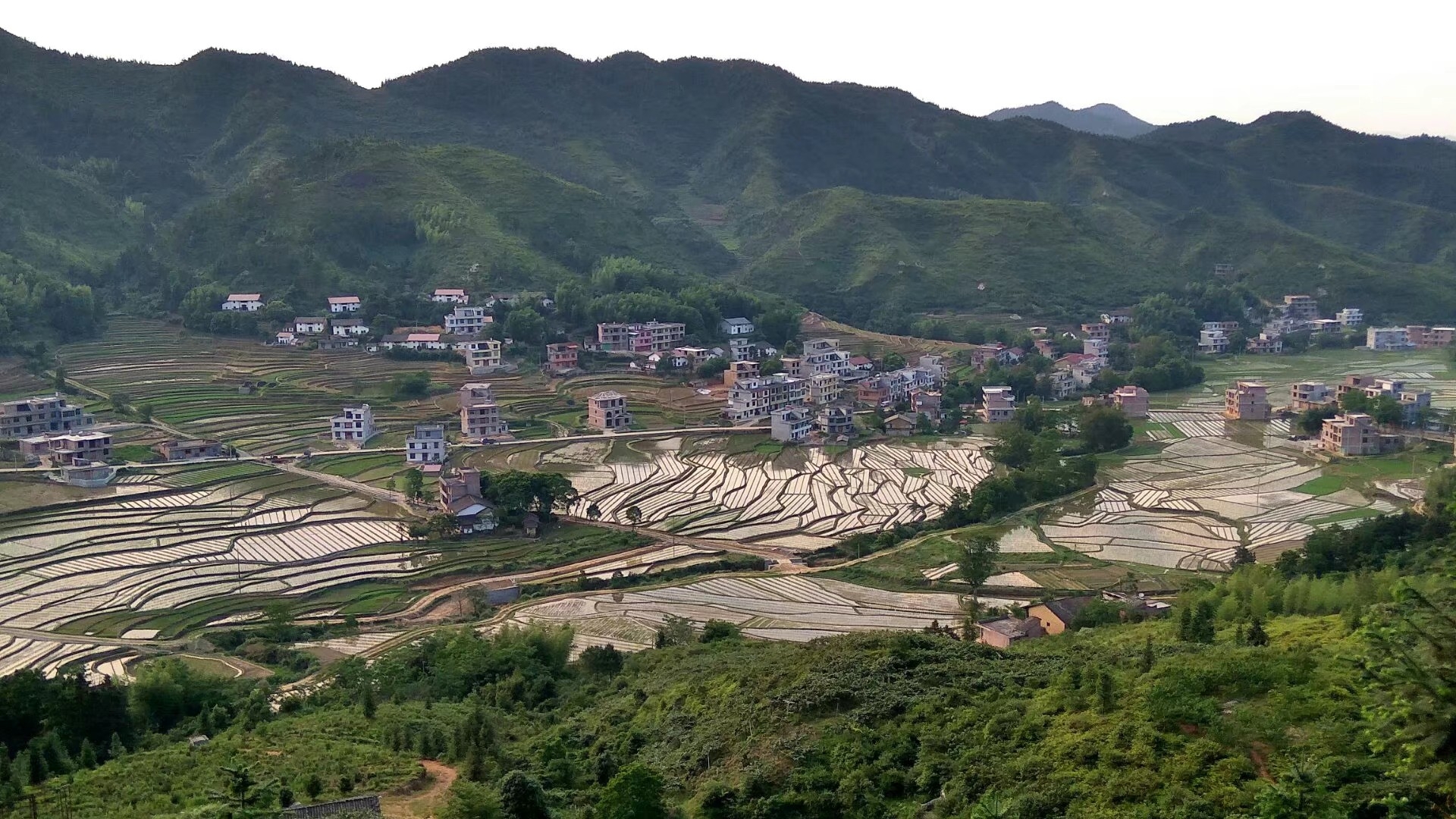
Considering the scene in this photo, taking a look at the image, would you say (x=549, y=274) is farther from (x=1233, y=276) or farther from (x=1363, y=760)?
(x=1363, y=760)

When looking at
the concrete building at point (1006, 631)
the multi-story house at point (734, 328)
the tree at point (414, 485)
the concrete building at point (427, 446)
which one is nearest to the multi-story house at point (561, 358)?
the multi-story house at point (734, 328)

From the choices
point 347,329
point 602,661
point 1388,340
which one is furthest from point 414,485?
point 1388,340

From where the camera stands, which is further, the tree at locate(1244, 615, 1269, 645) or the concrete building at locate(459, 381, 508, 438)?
the concrete building at locate(459, 381, 508, 438)

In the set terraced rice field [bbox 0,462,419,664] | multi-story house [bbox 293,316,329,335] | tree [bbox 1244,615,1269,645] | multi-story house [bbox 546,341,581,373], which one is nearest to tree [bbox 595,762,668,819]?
tree [bbox 1244,615,1269,645]

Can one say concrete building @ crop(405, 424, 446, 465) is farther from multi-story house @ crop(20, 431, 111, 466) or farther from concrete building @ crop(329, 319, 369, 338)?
concrete building @ crop(329, 319, 369, 338)

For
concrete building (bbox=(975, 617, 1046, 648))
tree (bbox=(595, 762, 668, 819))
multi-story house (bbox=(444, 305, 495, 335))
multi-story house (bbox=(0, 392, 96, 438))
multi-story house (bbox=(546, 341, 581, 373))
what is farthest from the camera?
multi-story house (bbox=(444, 305, 495, 335))
